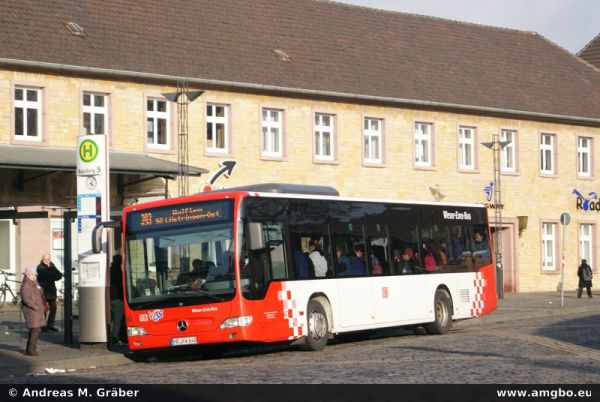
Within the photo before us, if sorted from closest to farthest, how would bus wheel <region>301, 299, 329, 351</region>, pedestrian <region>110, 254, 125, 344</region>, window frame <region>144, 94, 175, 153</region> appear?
1. bus wheel <region>301, 299, 329, 351</region>
2. pedestrian <region>110, 254, 125, 344</region>
3. window frame <region>144, 94, 175, 153</region>

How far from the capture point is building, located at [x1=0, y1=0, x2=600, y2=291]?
3534 centimetres

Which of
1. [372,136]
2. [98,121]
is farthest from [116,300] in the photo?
[372,136]

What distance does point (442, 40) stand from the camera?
4938 cm

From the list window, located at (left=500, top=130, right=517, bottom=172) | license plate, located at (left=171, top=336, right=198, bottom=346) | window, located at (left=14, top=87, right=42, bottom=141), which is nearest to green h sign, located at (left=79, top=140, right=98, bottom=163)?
license plate, located at (left=171, top=336, right=198, bottom=346)

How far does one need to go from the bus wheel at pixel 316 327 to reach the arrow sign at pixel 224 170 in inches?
634

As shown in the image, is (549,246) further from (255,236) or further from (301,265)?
(255,236)

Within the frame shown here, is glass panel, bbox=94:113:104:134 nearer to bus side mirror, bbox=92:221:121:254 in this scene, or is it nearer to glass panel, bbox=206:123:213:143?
glass panel, bbox=206:123:213:143

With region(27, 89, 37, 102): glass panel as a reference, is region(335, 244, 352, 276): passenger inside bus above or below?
below

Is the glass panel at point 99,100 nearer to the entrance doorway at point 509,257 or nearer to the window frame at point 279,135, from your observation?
the window frame at point 279,135

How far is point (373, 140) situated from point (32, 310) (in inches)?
913

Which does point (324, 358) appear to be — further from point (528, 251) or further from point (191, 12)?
point (528, 251)

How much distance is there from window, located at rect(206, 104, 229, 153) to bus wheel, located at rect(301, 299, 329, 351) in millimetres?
16655

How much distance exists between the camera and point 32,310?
71.3 feet

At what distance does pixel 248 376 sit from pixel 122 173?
17.2 m
